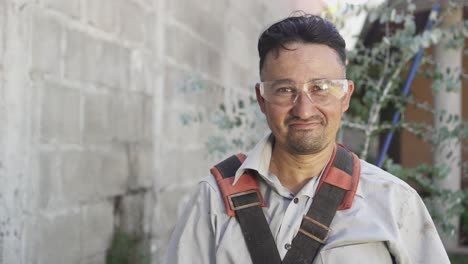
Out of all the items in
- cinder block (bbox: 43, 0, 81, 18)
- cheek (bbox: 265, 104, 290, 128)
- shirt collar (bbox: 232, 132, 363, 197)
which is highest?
cinder block (bbox: 43, 0, 81, 18)

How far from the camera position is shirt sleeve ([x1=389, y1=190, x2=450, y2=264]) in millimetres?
1908

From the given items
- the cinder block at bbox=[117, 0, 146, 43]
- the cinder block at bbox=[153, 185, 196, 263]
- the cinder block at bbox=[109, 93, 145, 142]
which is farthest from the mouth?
the cinder block at bbox=[153, 185, 196, 263]

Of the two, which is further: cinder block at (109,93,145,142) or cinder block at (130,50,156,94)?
cinder block at (130,50,156,94)

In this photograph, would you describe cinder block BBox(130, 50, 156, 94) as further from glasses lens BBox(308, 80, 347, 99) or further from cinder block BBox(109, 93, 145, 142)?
glasses lens BBox(308, 80, 347, 99)

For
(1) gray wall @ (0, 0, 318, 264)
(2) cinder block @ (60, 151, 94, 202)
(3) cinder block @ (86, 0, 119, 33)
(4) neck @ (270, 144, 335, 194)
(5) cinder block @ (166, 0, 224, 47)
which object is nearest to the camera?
(4) neck @ (270, 144, 335, 194)

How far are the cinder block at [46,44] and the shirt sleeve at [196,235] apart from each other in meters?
1.20

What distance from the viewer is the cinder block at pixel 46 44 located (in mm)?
2879

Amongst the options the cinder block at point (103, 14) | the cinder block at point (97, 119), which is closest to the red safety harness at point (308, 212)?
the cinder block at point (97, 119)

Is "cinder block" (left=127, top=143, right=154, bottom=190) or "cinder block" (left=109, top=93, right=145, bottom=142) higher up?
"cinder block" (left=109, top=93, right=145, bottom=142)

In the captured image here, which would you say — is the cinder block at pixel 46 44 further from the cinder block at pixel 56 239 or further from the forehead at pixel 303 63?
the forehead at pixel 303 63

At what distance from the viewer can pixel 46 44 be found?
2.97m

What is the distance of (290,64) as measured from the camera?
2018 mm

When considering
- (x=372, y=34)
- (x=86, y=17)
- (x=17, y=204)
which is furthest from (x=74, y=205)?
(x=372, y=34)

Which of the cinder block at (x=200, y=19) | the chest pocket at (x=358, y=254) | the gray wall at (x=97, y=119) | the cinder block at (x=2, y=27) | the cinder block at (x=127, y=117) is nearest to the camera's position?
the chest pocket at (x=358, y=254)
